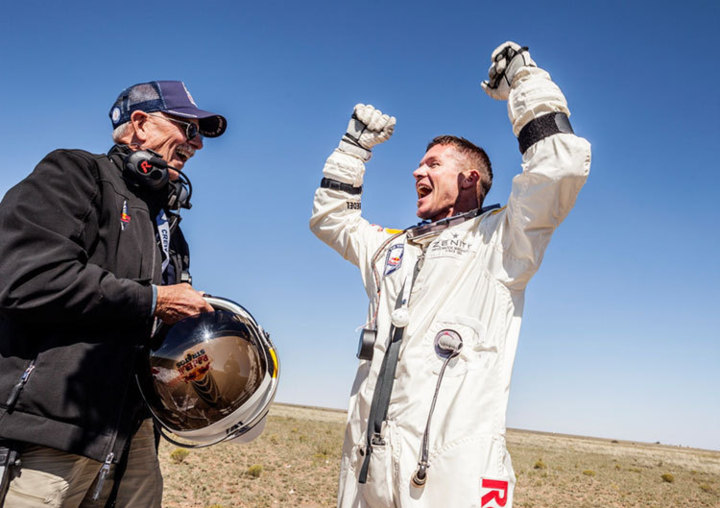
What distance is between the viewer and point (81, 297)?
2355 millimetres

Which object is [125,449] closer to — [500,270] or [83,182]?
[83,182]

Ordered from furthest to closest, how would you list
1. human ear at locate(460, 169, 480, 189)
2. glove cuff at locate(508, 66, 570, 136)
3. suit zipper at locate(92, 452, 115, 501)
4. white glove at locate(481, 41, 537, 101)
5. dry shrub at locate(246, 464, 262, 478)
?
dry shrub at locate(246, 464, 262, 478)
human ear at locate(460, 169, 480, 189)
white glove at locate(481, 41, 537, 101)
glove cuff at locate(508, 66, 570, 136)
suit zipper at locate(92, 452, 115, 501)

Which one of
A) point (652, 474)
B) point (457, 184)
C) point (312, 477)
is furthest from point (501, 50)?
point (652, 474)

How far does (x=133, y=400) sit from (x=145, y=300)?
0.58 metres

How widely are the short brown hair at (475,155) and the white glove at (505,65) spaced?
622 mm

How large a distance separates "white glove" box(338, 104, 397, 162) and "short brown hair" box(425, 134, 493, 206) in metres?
0.35

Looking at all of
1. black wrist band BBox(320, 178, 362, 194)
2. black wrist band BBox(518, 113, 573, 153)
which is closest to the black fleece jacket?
black wrist band BBox(320, 178, 362, 194)

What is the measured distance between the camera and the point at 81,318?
2.41m

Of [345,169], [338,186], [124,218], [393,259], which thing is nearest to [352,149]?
[345,169]

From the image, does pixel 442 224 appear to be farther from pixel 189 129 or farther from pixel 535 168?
pixel 189 129

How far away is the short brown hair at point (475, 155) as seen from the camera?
12.1 feet

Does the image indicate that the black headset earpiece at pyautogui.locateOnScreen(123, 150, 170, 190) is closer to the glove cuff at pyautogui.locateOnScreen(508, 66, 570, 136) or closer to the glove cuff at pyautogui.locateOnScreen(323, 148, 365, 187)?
the glove cuff at pyautogui.locateOnScreen(323, 148, 365, 187)

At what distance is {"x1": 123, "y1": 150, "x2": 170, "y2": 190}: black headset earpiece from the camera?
293 centimetres

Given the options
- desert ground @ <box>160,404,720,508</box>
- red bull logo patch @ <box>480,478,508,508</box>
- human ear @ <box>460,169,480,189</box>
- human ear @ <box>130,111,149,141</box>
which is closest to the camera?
red bull logo patch @ <box>480,478,508,508</box>
